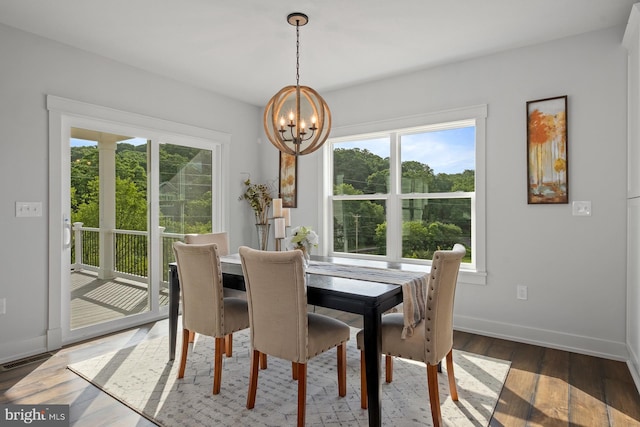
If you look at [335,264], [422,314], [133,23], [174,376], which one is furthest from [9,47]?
[422,314]

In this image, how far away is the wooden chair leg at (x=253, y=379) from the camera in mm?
2215

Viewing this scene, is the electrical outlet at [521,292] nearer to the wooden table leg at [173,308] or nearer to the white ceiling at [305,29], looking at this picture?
the white ceiling at [305,29]

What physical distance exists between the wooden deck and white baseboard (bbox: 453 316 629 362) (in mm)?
3208

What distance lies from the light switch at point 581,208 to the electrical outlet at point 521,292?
Result: 75cm

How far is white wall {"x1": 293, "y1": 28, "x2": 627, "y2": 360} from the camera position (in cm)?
300

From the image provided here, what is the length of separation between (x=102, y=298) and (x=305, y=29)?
305 cm

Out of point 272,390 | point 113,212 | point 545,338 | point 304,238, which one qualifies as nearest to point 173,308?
point 272,390

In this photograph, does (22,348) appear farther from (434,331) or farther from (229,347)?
(434,331)

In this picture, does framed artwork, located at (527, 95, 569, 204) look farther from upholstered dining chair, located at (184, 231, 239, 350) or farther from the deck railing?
the deck railing

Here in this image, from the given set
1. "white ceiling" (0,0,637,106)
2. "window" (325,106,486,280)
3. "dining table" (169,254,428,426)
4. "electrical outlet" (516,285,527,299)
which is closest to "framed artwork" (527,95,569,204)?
"window" (325,106,486,280)

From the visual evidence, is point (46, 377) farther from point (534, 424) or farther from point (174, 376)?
point (534, 424)

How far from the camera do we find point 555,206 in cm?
323

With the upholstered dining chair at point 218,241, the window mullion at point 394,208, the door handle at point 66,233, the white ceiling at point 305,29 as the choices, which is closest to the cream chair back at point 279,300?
the upholstered dining chair at point 218,241

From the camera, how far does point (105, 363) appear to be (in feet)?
9.49
